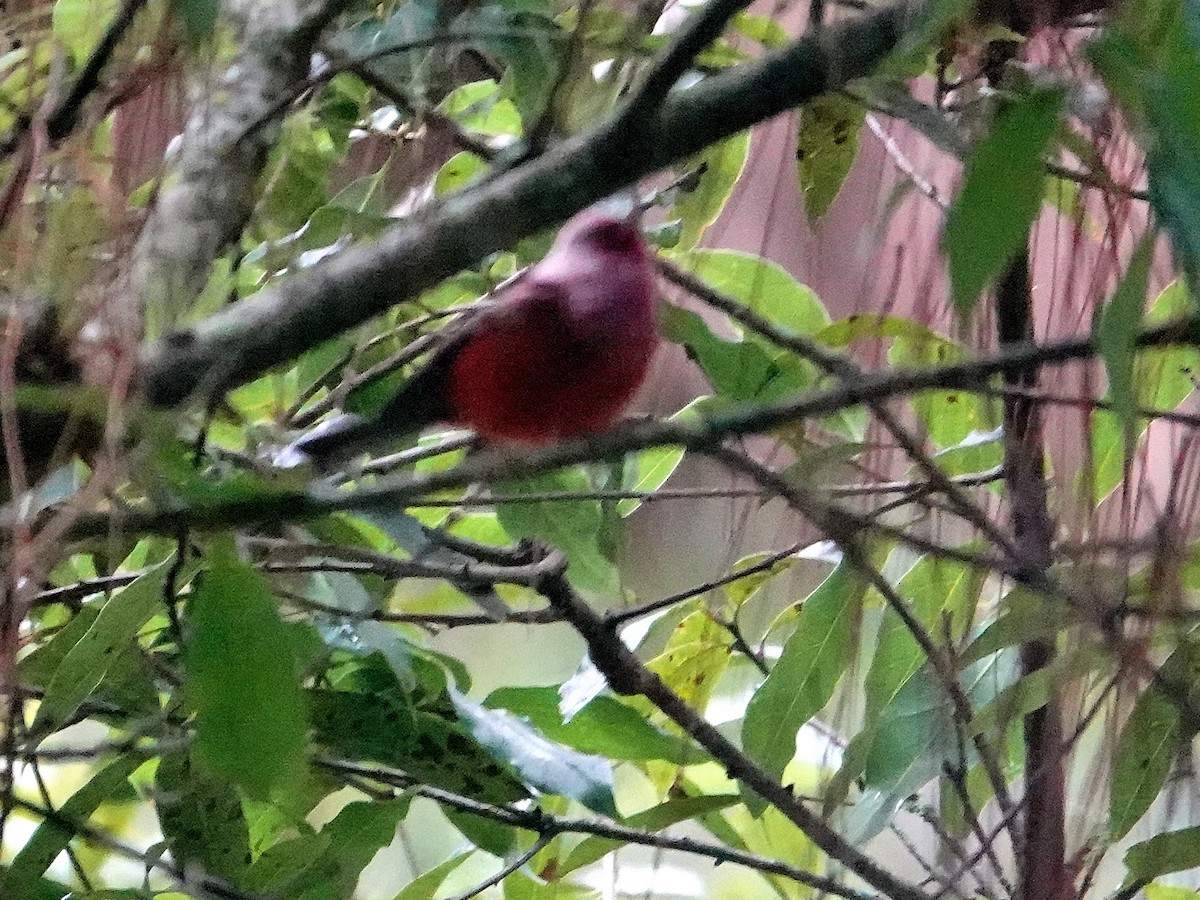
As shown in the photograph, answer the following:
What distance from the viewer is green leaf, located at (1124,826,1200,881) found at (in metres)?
0.72

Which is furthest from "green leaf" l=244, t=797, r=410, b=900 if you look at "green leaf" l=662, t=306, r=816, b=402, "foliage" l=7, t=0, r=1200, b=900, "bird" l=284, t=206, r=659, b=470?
"green leaf" l=662, t=306, r=816, b=402

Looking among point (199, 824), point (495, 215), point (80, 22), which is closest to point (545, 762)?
point (199, 824)

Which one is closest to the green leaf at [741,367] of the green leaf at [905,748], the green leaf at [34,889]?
the green leaf at [905,748]

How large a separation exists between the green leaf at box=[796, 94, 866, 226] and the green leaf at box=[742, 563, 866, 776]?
10.0 inches

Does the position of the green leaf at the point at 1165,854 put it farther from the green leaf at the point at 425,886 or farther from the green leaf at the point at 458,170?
the green leaf at the point at 458,170

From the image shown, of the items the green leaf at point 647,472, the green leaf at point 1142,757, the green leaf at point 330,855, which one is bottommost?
the green leaf at point 1142,757

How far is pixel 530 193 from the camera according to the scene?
0.52 m

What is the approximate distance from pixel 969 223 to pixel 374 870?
4.90 feet

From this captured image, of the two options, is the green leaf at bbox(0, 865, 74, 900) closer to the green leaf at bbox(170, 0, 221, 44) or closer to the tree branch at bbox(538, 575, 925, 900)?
the tree branch at bbox(538, 575, 925, 900)

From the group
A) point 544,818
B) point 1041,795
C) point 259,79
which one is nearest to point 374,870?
point 544,818

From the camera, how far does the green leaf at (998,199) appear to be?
0.36 meters

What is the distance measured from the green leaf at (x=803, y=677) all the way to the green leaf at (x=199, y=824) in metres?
0.37

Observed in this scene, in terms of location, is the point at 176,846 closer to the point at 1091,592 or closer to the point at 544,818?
the point at 544,818

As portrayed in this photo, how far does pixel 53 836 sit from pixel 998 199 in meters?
0.71
